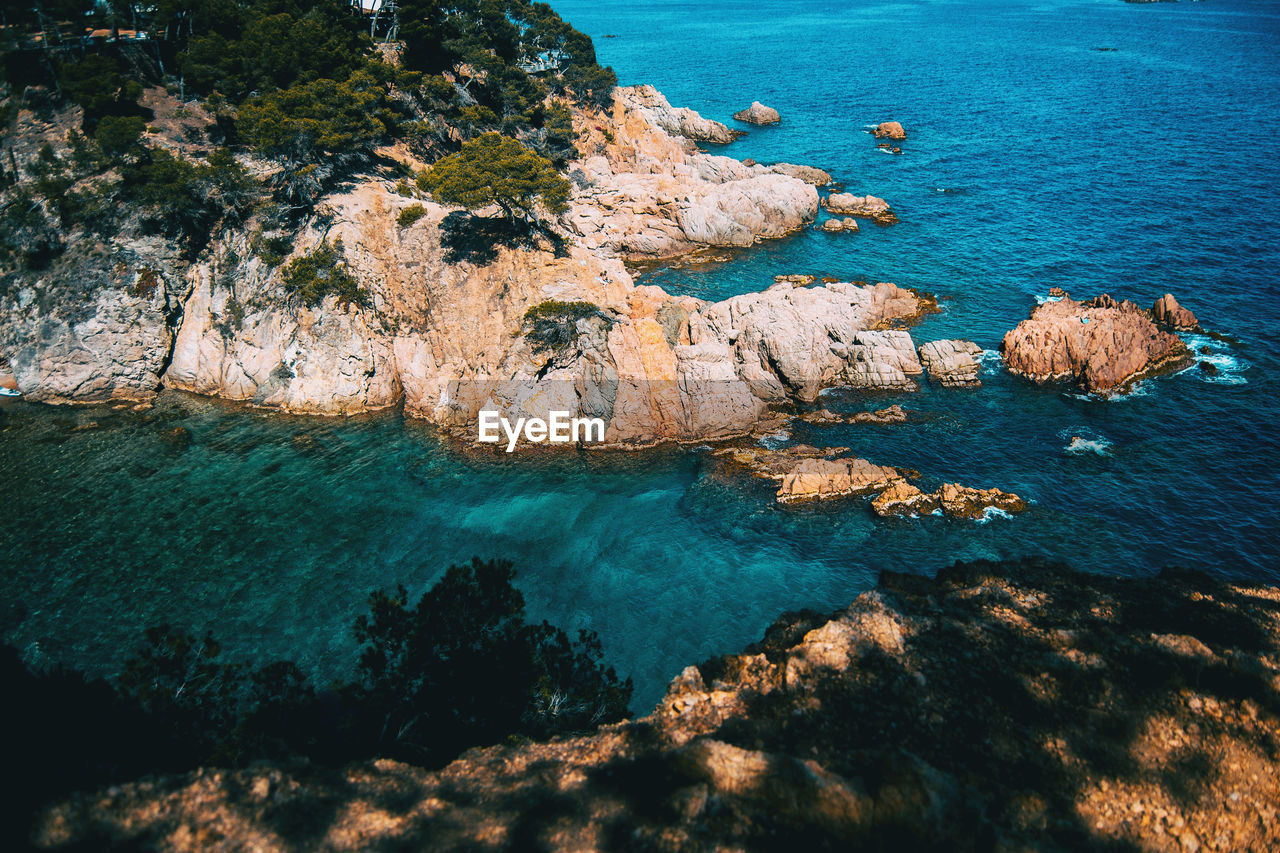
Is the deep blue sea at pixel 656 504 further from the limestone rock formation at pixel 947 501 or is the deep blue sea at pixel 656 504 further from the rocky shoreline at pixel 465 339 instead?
the rocky shoreline at pixel 465 339

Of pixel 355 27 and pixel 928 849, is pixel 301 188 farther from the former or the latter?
pixel 928 849

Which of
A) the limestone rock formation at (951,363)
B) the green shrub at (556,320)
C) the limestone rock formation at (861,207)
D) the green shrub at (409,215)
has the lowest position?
the limestone rock formation at (951,363)

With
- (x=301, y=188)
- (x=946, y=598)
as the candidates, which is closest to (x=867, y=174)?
(x=301, y=188)

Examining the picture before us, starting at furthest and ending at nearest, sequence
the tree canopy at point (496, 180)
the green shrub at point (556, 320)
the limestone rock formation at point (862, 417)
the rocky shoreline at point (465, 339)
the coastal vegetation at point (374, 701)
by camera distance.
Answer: the tree canopy at point (496, 180)
the green shrub at point (556, 320)
the rocky shoreline at point (465, 339)
the limestone rock formation at point (862, 417)
the coastal vegetation at point (374, 701)

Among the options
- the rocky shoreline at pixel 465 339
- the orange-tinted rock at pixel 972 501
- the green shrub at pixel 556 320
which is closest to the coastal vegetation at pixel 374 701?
the orange-tinted rock at pixel 972 501

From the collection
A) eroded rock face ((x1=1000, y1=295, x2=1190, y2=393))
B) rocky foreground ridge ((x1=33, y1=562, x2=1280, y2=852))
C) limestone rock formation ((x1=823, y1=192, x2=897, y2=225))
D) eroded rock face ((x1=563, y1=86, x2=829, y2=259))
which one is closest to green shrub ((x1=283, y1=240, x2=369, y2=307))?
eroded rock face ((x1=563, y1=86, x2=829, y2=259))

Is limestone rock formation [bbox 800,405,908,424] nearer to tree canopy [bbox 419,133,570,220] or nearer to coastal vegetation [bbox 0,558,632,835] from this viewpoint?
tree canopy [bbox 419,133,570,220]

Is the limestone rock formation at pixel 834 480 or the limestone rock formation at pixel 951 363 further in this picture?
the limestone rock formation at pixel 951 363
